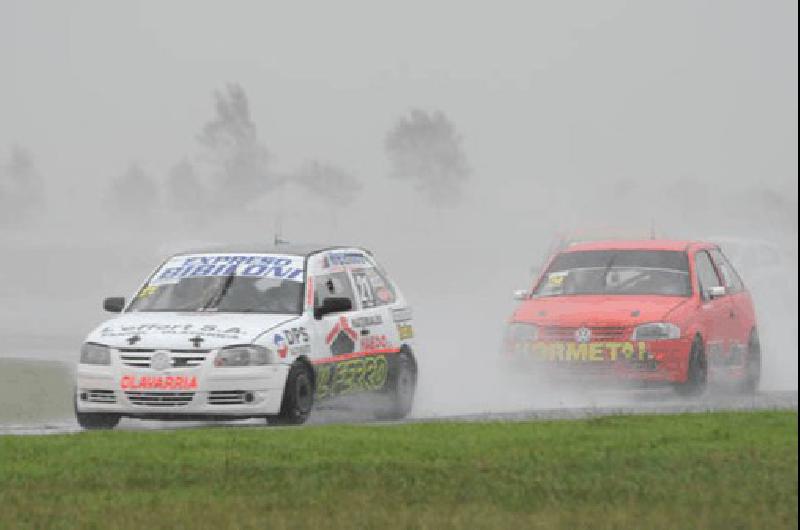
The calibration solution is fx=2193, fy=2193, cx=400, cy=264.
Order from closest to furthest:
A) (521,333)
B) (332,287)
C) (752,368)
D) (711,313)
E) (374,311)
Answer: (332,287) < (374,311) < (521,333) < (711,313) < (752,368)

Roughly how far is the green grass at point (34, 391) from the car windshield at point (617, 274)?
16.4 ft

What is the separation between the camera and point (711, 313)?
21.2 meters

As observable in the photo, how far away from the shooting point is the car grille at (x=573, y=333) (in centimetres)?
2051

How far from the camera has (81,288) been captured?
70375mm

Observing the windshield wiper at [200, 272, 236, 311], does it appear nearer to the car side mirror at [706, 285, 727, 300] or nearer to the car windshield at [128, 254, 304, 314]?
the car windshield at [128, 254, 304, 314]

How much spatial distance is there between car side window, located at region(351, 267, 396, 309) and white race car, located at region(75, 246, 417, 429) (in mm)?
13

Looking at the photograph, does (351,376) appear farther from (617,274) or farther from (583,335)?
(617,274)

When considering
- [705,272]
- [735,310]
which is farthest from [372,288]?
[735,310]

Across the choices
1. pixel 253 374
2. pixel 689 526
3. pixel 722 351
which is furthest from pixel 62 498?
pixel 722 351

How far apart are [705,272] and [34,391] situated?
7.54 metres

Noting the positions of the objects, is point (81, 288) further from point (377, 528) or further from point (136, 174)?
point (136, 174)

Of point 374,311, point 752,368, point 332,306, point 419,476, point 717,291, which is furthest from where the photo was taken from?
point 752,368

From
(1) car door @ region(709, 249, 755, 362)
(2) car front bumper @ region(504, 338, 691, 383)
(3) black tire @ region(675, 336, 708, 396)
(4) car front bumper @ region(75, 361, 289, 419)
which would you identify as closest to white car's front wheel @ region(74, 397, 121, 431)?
(4) car front bumper @ region(75, 361, 289, 419)

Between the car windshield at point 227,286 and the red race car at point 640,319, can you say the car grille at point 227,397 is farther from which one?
the red race car at point 640,319
